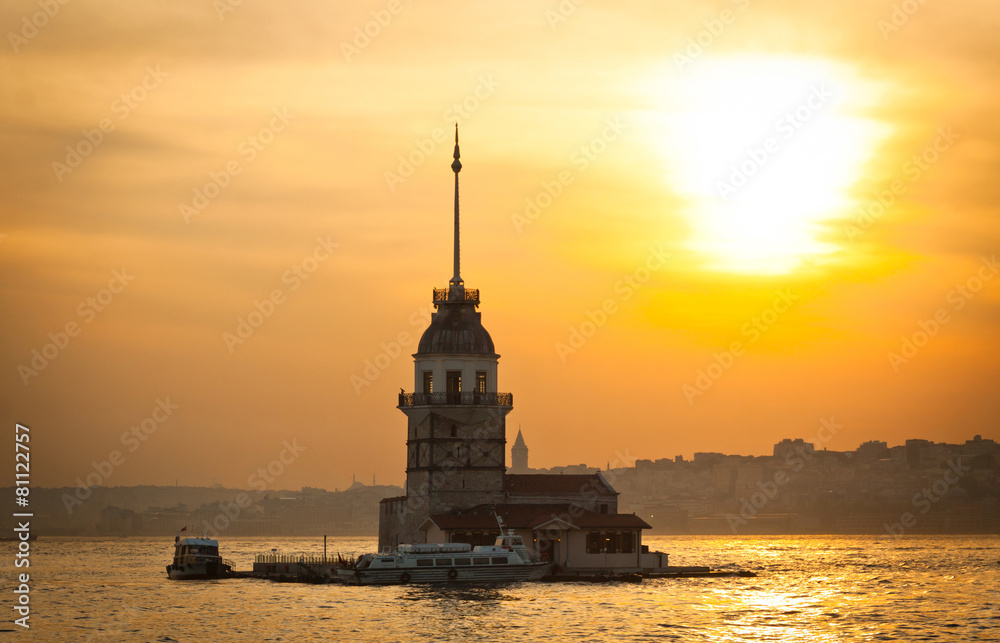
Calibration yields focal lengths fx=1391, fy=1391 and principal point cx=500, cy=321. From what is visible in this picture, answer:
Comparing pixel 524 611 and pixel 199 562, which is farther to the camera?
pixel 199 562

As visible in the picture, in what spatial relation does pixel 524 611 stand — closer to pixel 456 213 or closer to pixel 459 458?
pixel 459 458

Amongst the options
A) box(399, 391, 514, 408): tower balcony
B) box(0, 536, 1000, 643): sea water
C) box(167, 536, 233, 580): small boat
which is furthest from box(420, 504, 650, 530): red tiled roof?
box(167, 536, 233, 580): small boat

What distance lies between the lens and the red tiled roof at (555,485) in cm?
9344

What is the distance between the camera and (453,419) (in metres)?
91.9

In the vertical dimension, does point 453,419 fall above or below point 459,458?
above

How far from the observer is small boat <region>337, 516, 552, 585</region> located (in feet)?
271

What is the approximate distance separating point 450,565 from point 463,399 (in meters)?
13.4

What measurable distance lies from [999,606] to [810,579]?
81.2 feet

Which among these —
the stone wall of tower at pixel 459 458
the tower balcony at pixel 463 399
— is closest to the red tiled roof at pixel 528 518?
the stone wall of tower at pixel 459 458

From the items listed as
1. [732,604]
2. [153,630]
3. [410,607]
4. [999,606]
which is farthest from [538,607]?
[999,606]

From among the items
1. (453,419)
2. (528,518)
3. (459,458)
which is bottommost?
(528,518)

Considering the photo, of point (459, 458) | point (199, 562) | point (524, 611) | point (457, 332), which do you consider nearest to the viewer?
point (524, 611)

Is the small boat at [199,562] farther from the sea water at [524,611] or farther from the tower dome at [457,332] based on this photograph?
the tower dome at [457,332]

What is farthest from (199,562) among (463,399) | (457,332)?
(457,332)
